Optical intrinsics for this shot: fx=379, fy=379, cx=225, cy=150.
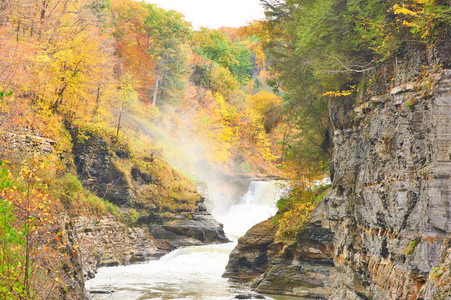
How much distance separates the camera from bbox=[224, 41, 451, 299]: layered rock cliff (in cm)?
768

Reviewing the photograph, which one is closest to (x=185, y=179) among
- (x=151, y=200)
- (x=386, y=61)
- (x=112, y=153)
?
(x=151, y=200)

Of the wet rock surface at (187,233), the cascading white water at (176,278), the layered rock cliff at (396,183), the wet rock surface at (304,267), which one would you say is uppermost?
the layered rock cliff at (396,183)

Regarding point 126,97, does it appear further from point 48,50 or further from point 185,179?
point 48,50

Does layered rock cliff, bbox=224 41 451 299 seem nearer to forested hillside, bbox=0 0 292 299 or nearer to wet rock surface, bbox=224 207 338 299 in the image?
wet rock surface, bbox=224 207 338 299

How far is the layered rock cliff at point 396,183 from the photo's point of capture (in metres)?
7.68

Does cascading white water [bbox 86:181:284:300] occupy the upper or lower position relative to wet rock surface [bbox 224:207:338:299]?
lower

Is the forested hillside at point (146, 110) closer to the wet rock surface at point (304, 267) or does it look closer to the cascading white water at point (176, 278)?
the wet rock surface at point (304, 267)

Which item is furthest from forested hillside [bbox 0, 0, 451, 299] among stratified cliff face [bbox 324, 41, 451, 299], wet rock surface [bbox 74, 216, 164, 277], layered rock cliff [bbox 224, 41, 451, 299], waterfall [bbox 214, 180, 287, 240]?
waterfall [bbox 214, 180, 287, 240]

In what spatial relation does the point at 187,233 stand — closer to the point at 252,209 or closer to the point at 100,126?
the point at 100,126

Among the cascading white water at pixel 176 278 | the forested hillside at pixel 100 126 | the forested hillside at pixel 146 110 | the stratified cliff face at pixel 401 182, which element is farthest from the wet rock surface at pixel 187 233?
the stratified cliff face at pixel 401 182

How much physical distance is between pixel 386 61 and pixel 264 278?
949cm

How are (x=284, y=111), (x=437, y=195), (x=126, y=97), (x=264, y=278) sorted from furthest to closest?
(x=126, y=97)
(x=284, y=111)
(x=264, y=278)
(x=437, y=195)

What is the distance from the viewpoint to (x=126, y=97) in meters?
25.2

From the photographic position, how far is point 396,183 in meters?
8.77
